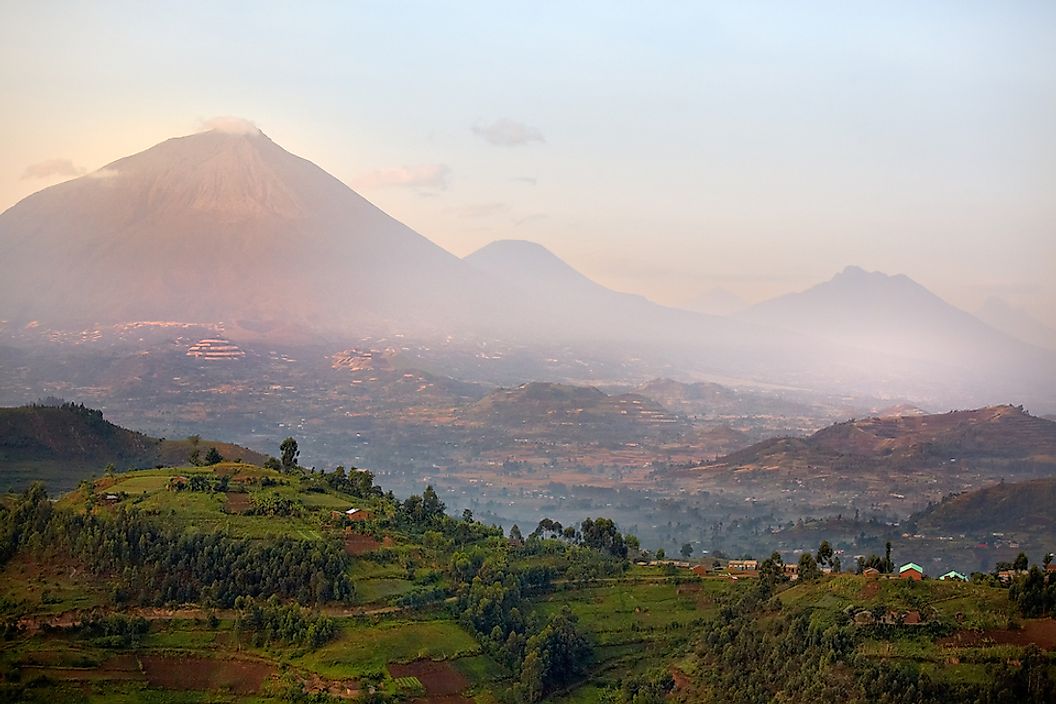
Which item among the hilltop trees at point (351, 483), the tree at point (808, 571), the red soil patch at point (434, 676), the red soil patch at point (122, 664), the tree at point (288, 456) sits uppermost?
the tree at point (288, 456)

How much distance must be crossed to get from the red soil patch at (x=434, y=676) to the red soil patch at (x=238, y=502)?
1209 centimetres

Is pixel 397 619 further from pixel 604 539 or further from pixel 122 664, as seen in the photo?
pixel 604 539

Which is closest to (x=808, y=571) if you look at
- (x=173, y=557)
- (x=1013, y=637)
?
(x=1013, y=637)

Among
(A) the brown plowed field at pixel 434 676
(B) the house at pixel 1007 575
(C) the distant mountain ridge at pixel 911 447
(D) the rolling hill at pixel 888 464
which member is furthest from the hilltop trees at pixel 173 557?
(C) the distant mountain ridge at pixel 911 447

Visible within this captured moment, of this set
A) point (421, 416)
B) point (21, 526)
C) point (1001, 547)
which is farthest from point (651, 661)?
point (421, 416)

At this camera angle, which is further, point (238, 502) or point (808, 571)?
point (238, 502)

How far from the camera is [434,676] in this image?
121 feet

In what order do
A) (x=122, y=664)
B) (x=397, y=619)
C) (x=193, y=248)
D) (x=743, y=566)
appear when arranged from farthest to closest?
(x=193, y=248) < (x=743, y=566) < (x=397, y=619) < (x=122, y=664)

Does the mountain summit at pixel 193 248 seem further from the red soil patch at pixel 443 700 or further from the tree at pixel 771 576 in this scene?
the red soil patch at pixel 443 700

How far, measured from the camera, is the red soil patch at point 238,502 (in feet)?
145

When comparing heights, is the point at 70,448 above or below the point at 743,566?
above

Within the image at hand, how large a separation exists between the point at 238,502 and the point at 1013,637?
32.0 m

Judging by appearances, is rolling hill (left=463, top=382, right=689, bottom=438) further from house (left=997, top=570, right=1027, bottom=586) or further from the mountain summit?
house (left=997, top=570, right=1027, bottom=586)

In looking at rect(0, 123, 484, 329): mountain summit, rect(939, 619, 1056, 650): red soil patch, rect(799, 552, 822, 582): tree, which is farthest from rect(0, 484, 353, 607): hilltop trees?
rect(0, 123, 484, 329): mountain summit
